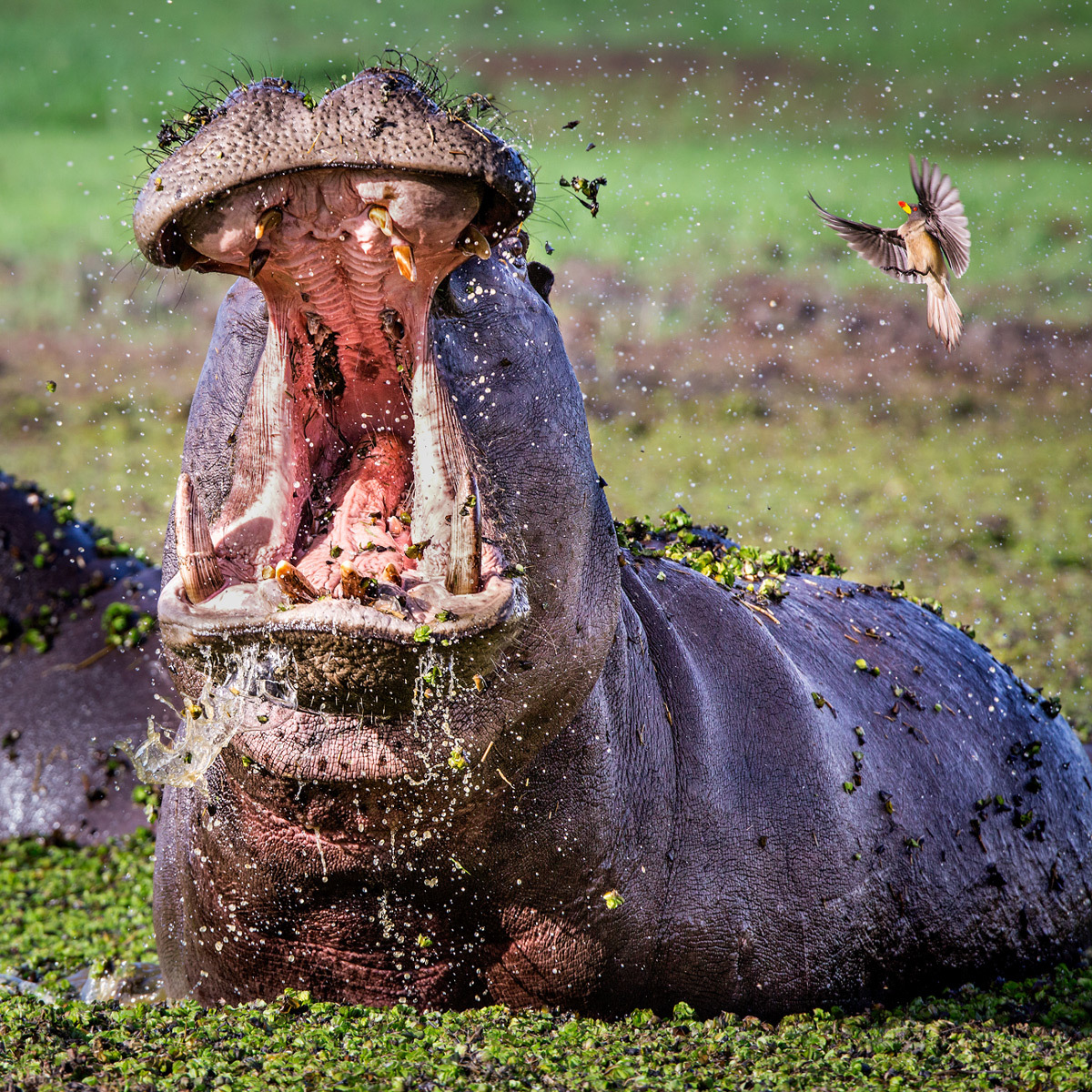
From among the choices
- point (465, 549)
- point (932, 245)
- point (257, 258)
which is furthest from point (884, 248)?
point (257, 258)

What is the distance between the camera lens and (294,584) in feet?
9.21

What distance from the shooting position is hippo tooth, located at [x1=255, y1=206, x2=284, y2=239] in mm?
2684

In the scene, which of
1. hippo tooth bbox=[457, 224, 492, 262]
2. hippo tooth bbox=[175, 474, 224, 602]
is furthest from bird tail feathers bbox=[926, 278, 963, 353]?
hippo tooth bbox=[175, 474, 224, 602]

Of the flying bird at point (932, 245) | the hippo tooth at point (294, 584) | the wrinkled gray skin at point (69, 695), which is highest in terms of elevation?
the flying bird at point (932, 245)

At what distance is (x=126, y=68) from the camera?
90.7ft

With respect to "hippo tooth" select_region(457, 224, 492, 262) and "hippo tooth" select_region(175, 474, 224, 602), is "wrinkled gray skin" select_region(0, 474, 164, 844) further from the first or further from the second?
"hippo tooth" select_region(457, 224, 492, 262)

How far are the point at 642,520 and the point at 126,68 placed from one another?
25699 millimetres

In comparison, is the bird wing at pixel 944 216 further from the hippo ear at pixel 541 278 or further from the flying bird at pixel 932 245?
the hippo ear at pixel 541 278

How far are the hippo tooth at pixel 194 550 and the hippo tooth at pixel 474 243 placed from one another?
2.38ft

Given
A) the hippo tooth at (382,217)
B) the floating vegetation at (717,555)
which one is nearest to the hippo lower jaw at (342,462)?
the hippo tooth at (382,217)

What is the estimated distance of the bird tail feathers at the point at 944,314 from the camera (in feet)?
15.0

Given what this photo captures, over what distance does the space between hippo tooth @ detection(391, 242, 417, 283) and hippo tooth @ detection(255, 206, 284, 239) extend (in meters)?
0.22

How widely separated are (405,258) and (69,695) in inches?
171

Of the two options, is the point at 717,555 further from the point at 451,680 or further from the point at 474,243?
the point at 474,243
